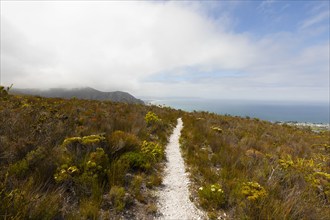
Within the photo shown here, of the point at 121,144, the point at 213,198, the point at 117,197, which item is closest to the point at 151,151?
the point at 121,144

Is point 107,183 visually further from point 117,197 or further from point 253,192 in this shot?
point 253,192

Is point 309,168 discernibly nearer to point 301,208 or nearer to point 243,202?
Answer: point 301,208

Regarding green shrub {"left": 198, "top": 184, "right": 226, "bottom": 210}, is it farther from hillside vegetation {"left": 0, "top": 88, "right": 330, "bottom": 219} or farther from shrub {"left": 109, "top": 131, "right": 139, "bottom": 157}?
shrub {"left": 109, "top": 131, "right": 139, "bottom": 157}

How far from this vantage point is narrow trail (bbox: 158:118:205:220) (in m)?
4.34

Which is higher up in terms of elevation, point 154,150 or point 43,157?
point 43,157

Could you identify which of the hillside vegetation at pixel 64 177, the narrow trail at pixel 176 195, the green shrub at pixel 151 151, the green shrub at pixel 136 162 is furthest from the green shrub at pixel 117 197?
the green shrub at pixel 151 151

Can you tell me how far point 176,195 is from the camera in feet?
16.9

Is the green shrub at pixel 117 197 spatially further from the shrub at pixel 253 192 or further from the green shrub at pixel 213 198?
the shrub at pixel 253 192

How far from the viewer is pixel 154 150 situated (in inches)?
281

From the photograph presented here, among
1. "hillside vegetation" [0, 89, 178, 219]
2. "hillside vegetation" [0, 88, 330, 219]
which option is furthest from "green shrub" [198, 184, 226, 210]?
"hillside vegetation" [0, 89, 178, 219]

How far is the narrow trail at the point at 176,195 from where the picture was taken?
4.34 metres

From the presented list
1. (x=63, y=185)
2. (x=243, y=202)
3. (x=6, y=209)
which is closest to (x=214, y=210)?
(x=243, y=202)

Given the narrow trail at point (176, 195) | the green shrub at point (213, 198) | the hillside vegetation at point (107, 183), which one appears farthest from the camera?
the green shrub at point (213, 198)

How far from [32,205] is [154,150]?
4.39 meters
